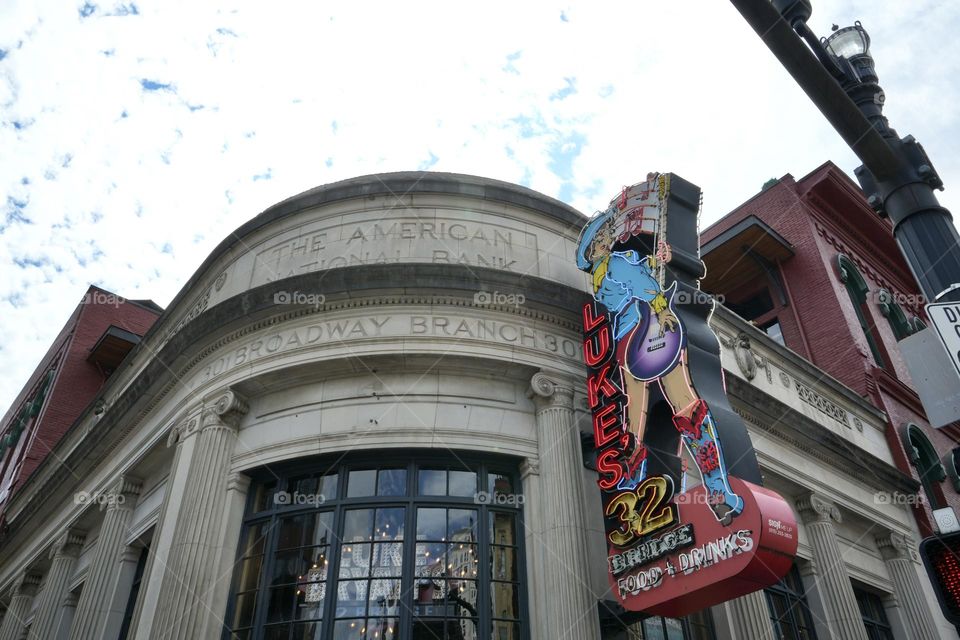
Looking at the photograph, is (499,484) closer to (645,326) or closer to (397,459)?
(397,459)

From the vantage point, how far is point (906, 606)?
17500mm

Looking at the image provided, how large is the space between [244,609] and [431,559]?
300 cm

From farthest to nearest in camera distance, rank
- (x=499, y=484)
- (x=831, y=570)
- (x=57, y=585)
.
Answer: (x=57, y=585) → (x=831, y=570) → (x=499, y=484)

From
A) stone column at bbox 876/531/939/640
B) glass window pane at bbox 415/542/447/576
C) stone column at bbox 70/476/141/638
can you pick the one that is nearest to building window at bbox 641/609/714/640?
glass window pane at bbox 415/542/447/576

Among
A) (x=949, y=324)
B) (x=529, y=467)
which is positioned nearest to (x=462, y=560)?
(x=529, y=467)

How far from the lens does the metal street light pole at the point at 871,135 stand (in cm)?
621

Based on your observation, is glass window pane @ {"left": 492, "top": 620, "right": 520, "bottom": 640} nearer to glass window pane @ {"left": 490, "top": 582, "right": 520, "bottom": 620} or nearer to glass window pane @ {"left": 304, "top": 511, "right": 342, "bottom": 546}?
glass window pane @ {"left": 490, "top": 582, "right": 520, "bottom": 620}

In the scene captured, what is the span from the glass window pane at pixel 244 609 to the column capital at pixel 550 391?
5.50 m

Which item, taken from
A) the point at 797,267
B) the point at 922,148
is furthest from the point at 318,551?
the point at 797,267

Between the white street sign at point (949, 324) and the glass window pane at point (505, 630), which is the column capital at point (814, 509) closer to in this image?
the glass window pane at point (505, 630)

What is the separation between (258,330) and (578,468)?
6.44 meters

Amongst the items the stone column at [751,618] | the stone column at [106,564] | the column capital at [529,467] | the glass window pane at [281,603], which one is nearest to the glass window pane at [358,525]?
the glass window pane at [281,603]

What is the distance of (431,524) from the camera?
11492 mm

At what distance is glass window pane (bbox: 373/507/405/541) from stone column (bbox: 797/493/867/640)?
32.2 feet
